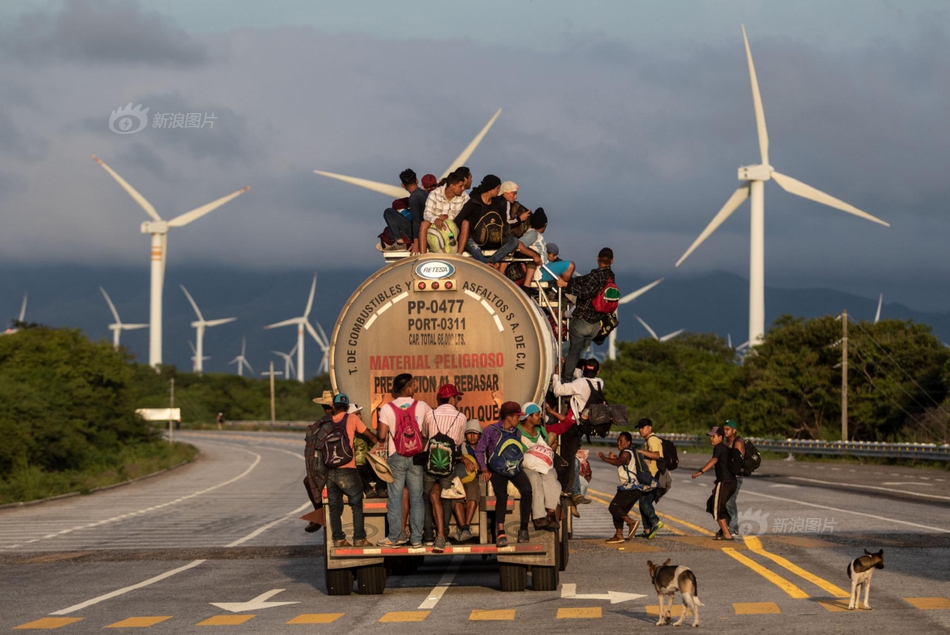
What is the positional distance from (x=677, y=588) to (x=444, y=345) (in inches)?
160

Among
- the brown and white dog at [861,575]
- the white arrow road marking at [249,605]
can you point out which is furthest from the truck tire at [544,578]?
the brown and white dog at [861,575]

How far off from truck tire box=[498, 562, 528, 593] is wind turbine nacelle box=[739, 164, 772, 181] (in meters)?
57.6

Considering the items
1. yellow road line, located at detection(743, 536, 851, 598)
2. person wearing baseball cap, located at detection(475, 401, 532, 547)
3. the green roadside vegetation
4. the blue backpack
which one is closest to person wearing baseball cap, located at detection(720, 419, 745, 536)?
yellow road line, located at detection(743, 536, 851, 598)

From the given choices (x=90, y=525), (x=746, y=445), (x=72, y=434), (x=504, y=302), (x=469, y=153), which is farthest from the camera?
(x=72, y=434)

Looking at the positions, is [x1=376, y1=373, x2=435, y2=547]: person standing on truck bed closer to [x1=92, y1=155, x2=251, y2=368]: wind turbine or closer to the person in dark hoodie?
the person in dark hoodie

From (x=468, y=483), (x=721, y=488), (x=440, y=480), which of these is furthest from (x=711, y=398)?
(x=440, y=480)

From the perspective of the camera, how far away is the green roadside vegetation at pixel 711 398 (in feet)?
166

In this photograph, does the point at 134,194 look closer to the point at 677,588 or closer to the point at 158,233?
the point at 158,233

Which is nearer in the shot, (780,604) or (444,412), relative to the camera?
(780,604)

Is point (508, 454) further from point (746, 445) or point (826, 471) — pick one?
point (826, 471)

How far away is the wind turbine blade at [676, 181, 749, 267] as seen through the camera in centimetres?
6419

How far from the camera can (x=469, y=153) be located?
4209 centimetres

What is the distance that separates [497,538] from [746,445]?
6.94 meters

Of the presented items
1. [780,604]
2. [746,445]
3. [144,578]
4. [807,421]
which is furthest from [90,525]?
[807,421]
